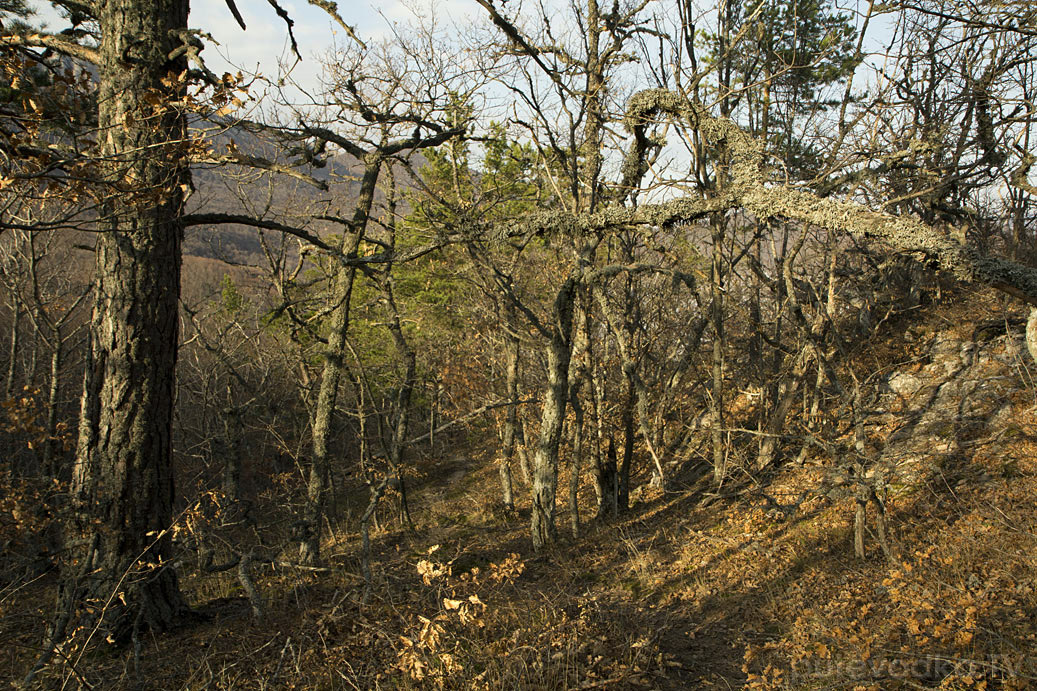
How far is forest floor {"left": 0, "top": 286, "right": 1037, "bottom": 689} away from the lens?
4.75 meters

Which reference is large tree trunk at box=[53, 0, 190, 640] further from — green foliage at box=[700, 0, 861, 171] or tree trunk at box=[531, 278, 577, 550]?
green foliage at box=[700, 0, 861, 171]

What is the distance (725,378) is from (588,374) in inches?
136

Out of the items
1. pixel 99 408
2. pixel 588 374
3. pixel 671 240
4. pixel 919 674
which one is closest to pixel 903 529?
pixel 919 674

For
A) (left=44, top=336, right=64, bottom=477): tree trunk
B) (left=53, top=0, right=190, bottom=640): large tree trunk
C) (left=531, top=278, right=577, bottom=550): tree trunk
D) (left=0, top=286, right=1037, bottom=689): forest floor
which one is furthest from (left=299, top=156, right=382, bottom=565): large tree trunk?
(left=44, top=336, right=64, bottom=477): tree trunk

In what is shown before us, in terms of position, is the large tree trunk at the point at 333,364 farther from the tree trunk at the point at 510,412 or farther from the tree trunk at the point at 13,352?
the tree trunk at the point at 13,352

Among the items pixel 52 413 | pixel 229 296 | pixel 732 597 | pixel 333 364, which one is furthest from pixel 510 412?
pixel 229 296

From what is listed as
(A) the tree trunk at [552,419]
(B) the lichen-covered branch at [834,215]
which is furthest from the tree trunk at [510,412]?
(B) the lichen-covered branch at [834,215]

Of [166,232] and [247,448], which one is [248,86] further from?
[247,448]

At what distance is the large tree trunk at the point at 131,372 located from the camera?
17.7 feet

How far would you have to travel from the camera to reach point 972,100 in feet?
30.8

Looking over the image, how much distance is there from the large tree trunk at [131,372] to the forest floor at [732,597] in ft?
2.16

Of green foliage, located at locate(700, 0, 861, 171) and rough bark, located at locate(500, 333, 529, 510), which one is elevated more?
green foliage, located at locate(700, 0, 861, 171)


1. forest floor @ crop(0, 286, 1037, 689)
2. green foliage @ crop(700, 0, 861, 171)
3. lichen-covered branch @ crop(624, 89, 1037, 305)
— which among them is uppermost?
green foliage @ crop(700, 0, 861, 171)

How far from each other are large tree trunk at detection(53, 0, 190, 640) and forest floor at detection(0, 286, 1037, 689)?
66 cm
